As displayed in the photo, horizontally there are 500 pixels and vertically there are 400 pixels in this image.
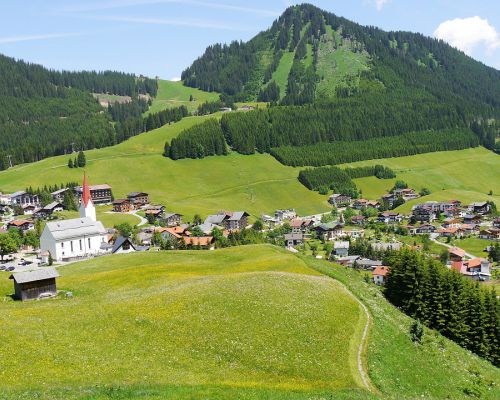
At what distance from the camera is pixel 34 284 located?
61.9 m

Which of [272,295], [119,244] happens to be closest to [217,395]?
[272,295]

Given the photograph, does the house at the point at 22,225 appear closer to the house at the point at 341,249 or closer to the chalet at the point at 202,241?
the chalet at the point at 202,241

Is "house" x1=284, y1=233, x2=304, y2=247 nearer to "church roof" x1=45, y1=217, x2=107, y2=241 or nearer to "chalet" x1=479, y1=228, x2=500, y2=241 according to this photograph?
"chalet" x1=479, y1=228, x2=500, y2=241

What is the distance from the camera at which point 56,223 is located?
13525 cm

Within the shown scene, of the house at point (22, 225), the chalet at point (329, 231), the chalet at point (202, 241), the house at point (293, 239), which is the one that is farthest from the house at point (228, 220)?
the house at point (22, 225)

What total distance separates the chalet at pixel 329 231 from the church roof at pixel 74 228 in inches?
3381

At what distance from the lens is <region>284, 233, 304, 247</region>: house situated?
183 meters

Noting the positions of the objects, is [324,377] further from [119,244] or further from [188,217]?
[188,217]

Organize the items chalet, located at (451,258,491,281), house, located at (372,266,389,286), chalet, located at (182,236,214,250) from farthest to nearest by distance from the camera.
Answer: chalet, located at (182,236,214,250) < chalet, located at (451,258,491,281) < house, located at (372,266,389,286)

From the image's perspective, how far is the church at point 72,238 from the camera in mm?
132500

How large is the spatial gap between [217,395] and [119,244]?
88.1 meters

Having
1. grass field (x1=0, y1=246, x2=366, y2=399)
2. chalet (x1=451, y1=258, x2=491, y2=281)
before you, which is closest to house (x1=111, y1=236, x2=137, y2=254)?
grass field (x1=0, y1=246, x2=366, y2=399)

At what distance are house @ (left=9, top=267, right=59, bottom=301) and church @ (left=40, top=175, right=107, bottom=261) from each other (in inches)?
2833

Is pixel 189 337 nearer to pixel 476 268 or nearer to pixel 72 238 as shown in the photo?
pixel 72 238
